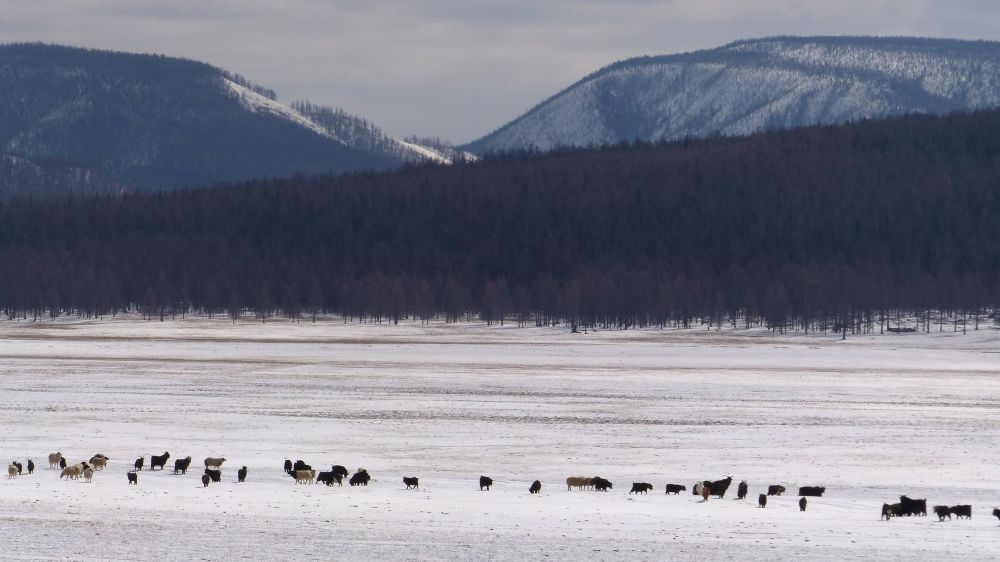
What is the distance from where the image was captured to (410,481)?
30.7 meters

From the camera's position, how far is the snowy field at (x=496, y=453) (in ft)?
81.9

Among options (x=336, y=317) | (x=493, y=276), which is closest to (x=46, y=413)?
(x=336, y=317)

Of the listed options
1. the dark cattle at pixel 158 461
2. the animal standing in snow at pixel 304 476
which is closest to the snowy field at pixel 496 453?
the animal standing in snow at pixel 304 476

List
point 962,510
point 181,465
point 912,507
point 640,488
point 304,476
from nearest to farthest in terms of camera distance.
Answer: point 962,510
point 912,507
point 640,488
point 304,476
point 181,465

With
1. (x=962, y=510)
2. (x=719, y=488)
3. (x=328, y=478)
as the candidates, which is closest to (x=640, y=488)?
(x=719, y=488)

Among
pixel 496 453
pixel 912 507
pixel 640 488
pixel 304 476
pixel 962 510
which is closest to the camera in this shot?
pixel 962 510

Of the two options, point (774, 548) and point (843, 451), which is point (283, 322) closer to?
point (843, 451)

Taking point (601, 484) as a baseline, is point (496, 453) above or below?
above

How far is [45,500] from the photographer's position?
93.8ft

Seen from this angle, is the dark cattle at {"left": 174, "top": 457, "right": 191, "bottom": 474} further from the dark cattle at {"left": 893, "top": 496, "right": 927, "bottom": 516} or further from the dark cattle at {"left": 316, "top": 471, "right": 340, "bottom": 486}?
the dark cattle at {"left": 893, "top": 496, "right": 927, "bottom": 516}

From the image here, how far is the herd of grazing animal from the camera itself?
27.5 meters

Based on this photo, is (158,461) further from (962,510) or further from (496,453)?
(962,510)

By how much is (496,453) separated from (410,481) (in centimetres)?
616

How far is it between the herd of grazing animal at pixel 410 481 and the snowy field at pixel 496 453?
0.27m
